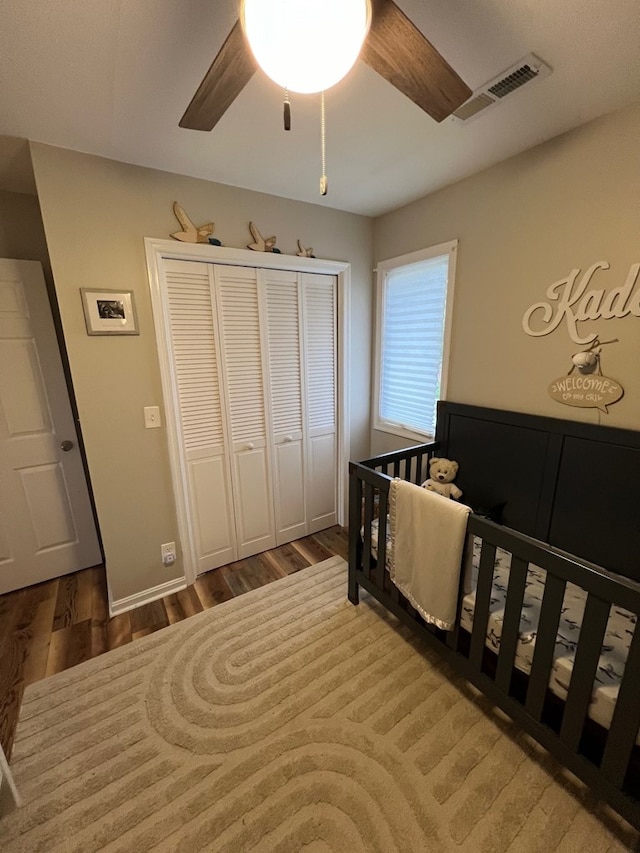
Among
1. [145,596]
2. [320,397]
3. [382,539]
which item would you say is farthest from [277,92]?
[145,596]

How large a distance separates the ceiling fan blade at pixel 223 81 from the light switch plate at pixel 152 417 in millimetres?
1301

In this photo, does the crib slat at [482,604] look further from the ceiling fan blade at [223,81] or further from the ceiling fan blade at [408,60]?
the ceiling fan blade at [223,81]

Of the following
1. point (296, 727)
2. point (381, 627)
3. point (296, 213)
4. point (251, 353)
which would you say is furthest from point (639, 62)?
point (296, 727)

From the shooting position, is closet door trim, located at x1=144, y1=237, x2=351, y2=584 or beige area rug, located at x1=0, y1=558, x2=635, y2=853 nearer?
beige area rug, located at x1=0, y1=558, x2=635, y2=853

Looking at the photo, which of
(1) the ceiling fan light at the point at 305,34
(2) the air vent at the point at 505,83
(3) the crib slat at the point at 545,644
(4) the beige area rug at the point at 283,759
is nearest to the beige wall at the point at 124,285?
(4) the beige area rug at the point at 283,759

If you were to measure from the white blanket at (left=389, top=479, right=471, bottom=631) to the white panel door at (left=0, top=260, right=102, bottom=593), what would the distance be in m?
2.12

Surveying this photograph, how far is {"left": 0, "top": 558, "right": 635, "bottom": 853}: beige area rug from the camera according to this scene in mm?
1063

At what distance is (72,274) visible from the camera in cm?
162

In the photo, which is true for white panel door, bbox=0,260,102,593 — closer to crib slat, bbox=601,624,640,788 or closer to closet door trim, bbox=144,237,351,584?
closet door trim, bbox=144,237,351,584

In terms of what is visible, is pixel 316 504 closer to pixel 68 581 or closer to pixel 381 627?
pixel 381 627

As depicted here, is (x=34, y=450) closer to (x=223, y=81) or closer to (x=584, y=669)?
(x=223, y=81)

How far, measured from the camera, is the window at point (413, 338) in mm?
2184

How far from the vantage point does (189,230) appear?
6.05 ft

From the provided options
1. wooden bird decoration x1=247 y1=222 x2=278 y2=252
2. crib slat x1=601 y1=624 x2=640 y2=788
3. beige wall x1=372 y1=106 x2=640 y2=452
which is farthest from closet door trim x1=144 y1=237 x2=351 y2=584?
crib slat x1=601 y1=624 x2=640 y2=788
